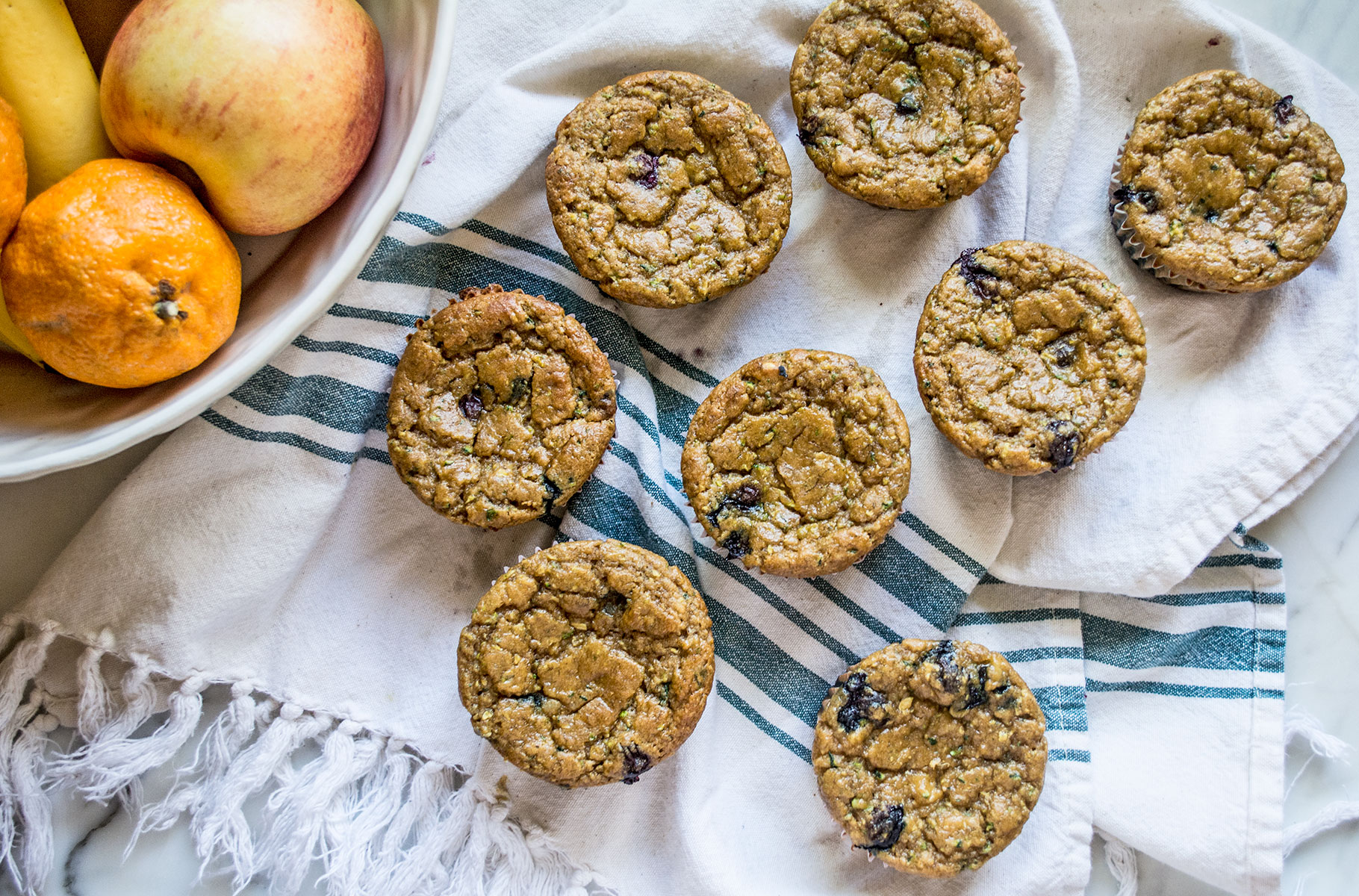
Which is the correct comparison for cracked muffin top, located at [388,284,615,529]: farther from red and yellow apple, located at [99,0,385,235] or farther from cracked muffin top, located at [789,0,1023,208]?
cracked muffin top, located at [789,0,1023,208]

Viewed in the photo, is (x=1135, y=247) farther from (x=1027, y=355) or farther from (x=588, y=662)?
(x=588, y=662)

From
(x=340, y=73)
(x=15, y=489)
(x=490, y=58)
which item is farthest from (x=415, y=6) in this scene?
(x=15, y=489)

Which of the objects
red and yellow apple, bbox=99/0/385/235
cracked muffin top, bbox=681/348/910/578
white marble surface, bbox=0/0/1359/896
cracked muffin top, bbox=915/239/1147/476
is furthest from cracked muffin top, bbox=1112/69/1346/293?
red and yellow apple, bbox=99/0/385/235

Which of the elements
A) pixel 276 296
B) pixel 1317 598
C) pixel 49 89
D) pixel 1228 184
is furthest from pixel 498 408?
pixel 1317 598

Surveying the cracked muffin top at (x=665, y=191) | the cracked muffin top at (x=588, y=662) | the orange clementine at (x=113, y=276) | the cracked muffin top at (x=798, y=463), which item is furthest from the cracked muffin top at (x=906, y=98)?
the orange clementine at (x=113, y=276)

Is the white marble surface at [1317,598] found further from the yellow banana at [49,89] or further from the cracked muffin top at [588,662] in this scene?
the cracked muffin top at [588,662]

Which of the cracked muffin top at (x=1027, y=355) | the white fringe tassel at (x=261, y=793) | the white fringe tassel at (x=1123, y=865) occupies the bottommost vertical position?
the white fringe tassel at (x=261, y=793)

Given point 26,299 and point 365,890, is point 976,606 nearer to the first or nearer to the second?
Answer: point 365,890
